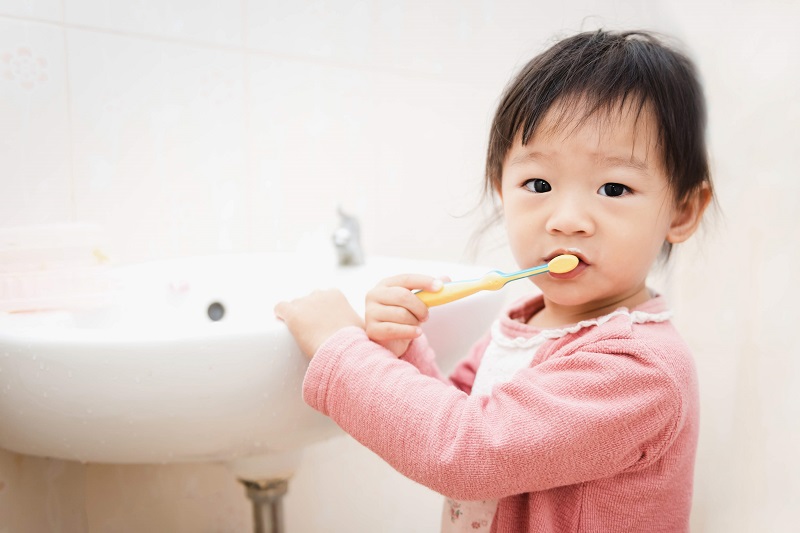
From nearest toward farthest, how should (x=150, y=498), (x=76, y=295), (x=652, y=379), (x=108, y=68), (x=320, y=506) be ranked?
(x=652, y=379)
(x=76, y=295)
(x=108, y=68)
(x=150, y=498)
(x=320, y=506)

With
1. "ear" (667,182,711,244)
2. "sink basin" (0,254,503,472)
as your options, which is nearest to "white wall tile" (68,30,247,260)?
"sink basin" (0,254,503,472)

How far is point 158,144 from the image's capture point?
881 mm

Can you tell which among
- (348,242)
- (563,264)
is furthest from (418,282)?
(348,242)

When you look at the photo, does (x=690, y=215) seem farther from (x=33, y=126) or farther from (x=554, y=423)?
(x=33, y=126)

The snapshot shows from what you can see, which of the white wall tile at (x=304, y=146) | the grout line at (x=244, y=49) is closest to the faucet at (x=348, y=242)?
the white wall tile at (x=304, y=146)

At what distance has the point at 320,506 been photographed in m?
1.12

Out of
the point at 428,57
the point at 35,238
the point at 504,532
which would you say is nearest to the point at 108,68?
the point at 35,238

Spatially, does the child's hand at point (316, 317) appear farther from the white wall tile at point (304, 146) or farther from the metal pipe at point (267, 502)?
the white wall tile at point (304, 146)

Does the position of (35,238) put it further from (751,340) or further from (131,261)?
(751,340)

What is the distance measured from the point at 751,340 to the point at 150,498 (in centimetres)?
85

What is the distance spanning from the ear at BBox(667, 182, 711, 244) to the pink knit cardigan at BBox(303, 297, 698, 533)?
0.11 m

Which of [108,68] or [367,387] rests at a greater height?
[108,68]

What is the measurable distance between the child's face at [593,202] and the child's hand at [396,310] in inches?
4.4

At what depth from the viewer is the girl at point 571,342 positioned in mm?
503
